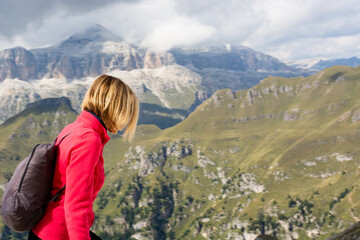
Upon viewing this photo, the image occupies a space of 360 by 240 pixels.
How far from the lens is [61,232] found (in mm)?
7297

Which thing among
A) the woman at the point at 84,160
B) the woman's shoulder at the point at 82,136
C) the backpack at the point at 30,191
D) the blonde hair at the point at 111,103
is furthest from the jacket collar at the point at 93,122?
the backpack at the point at 30,191

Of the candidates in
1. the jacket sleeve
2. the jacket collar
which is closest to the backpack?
the jacket sleeve

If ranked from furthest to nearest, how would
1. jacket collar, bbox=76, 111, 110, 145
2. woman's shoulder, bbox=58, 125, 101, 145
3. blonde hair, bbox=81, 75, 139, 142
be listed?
1. blonde hair, bbox=81, 75, 139, 142
2. jacket collar, bbox=76, 111, 110, 145
3. woman's shoulder, bbox=58, 125, 101, 145

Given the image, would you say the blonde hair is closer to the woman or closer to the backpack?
the woman

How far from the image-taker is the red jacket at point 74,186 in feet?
22.4

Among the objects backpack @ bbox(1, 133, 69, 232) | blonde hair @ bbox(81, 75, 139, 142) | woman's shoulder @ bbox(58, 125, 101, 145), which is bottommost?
backpack @ bbox(1, 133, 69, 232)

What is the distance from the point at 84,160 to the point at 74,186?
59 centimetres

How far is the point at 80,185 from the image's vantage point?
6.89 metres

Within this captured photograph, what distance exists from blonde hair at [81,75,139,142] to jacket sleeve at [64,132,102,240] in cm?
102

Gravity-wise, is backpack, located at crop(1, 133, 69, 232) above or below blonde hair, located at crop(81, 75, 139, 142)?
below

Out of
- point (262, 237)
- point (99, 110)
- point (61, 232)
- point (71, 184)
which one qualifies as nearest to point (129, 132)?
point (99, 110)

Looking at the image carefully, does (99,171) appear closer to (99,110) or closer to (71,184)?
(71,184)

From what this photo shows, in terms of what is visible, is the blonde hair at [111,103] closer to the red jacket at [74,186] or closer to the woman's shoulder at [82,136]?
the red jacket at [74,186]

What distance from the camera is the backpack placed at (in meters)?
6.79
